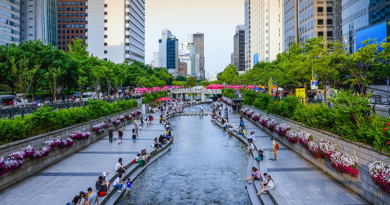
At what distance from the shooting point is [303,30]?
6819 cm

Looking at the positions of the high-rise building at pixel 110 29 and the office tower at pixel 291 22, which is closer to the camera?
the office tower at pixel 291 22

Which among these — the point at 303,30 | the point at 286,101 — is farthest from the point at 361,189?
the point at 303,30

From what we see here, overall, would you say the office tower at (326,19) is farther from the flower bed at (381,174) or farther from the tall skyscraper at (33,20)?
the tall skyscraper at (33,20)

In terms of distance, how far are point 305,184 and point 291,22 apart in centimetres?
7220

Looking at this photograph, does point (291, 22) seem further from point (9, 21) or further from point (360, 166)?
point (9, 21)

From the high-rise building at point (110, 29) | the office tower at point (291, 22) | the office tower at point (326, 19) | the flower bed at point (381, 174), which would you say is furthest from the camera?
the high-rise building at point (110, 29)

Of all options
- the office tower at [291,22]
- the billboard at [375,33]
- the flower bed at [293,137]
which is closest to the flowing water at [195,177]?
the flower bed at [293,137]

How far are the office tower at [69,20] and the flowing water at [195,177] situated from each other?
385ft

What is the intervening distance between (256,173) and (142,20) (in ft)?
382

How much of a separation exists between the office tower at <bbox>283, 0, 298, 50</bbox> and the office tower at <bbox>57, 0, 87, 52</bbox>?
8955 cm

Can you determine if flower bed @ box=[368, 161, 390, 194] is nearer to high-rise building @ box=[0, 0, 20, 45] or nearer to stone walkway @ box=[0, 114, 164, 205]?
stone walkway @ box=[0, 114, 164, 205]

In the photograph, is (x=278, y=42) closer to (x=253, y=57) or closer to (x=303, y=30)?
(x=253, y=57)

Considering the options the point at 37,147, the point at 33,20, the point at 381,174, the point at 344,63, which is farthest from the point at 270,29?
the point at 381,174

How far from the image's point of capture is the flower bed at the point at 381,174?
10250mm
